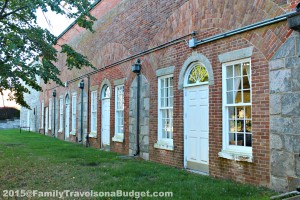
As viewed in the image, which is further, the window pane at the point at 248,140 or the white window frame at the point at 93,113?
the white window frame at the point at 93,113

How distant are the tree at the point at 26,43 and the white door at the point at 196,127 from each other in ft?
14.8

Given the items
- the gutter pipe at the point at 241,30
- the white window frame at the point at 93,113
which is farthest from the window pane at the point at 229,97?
the white window frame at the point at 93,113

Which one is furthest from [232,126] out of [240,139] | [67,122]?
[67,122]

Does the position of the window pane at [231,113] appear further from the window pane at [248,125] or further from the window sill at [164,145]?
the window sill at [164,145]

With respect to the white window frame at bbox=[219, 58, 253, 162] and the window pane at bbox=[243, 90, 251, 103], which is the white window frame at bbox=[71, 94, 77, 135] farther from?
the window pane at bbox=[243, 90, 251, 103]

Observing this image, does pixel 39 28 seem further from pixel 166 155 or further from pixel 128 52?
pixel 166 155

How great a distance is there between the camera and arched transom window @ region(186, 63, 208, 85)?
849 centimetres

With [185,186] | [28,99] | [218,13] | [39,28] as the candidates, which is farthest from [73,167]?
[28,99]

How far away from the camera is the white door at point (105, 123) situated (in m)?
14.5

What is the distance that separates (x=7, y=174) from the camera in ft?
27.5

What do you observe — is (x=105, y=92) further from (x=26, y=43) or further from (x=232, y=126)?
(x=232, y=126)

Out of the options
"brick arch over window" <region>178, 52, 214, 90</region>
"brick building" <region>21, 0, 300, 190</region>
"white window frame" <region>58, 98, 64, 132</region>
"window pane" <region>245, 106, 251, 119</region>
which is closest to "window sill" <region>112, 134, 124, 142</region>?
"brick building" <region>21, 0, 300, 190</region>

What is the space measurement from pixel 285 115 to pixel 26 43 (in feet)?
27.3

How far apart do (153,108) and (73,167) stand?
3.21 metres
